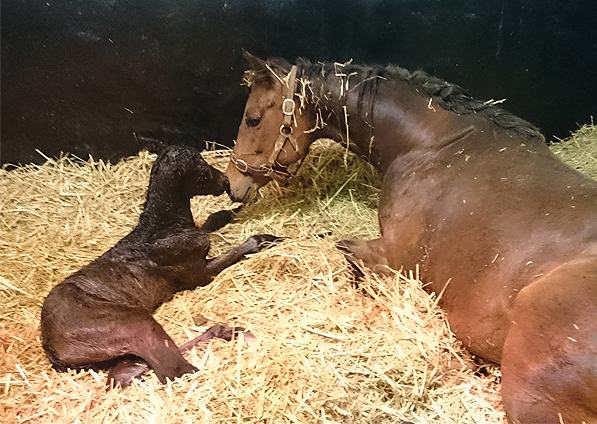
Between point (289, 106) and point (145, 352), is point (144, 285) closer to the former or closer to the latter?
point (145, 352)

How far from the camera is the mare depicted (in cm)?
195

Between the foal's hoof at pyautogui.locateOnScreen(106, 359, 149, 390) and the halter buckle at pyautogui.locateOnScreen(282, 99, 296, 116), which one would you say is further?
the halter buckle at pyautogui.locateOnScreen(282, 99, 296, 116)

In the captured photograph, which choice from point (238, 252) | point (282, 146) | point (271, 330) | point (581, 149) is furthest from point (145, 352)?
point (581, 149)

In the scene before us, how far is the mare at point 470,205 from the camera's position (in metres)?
1.95

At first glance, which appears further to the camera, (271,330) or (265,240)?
(265,240)

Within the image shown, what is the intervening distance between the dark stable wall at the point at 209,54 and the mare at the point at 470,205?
0.78m

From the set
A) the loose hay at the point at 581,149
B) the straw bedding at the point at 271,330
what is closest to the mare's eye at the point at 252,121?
the straw bedding at the point at 271,330

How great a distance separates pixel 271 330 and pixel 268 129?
139 centimetres

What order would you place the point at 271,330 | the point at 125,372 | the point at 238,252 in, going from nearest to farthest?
the point at 125,372
the point at 271,330
the point at 238,252

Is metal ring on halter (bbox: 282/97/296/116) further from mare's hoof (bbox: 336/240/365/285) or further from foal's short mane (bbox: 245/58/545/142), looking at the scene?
mare's hoof (bbox: 336/240/365/285)

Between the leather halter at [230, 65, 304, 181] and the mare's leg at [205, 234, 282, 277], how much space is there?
45cm

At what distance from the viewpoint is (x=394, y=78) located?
3.19 m

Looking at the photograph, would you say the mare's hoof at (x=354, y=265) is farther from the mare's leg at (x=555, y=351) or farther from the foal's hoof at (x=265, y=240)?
the mare's leg at (x=555, y=351)

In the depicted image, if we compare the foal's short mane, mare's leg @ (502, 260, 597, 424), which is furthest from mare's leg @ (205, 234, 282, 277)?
mare's leg @ (502, 260, 597, 424)
